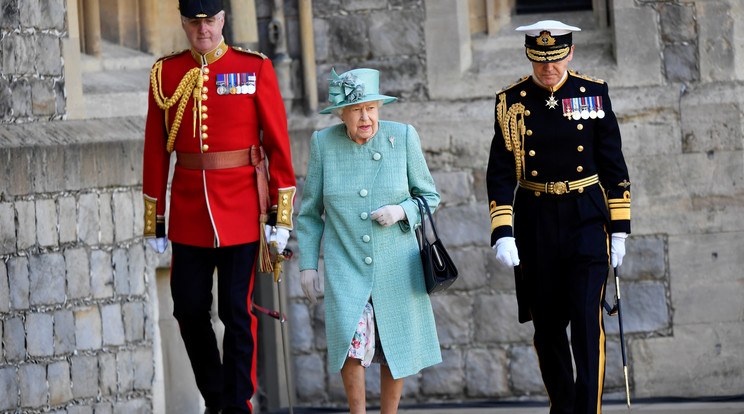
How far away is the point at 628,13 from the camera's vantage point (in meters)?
6.61

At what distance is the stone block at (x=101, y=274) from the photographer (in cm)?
588

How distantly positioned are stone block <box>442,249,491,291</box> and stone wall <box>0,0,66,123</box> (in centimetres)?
223

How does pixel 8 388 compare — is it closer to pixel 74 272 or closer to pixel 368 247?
pixel 74 272

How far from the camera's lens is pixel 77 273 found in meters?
5.79

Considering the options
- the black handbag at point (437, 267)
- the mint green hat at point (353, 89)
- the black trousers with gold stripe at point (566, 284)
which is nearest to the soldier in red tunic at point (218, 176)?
the mint green hat at point (353, 89)

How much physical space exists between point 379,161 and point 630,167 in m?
2.26

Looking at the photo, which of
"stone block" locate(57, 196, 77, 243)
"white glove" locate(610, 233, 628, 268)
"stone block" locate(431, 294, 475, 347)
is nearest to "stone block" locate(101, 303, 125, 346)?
"stone block" locate(57, 196, 77, 243)

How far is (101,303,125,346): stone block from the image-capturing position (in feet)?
19.5

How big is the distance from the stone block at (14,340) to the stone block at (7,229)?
1.02 ft

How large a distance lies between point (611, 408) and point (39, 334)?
284 cm

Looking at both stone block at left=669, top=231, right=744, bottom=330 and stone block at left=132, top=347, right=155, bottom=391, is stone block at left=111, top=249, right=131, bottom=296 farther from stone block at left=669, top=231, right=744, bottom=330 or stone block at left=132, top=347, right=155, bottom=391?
stone block at left=669, top=231, right=744, bottom=330

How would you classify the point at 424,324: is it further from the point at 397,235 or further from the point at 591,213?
the point at 591,213

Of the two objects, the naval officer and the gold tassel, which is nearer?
the naval officer

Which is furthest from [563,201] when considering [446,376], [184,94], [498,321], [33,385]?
[33,385]
